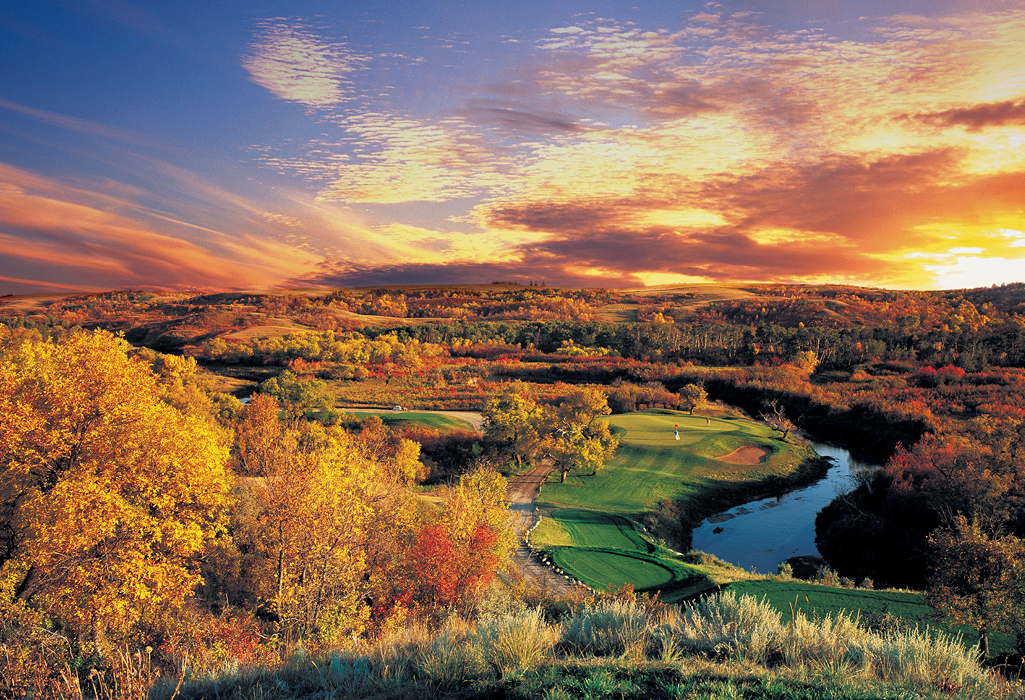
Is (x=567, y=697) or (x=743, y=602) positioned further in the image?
(x=743, y=602)

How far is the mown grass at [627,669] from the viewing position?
6.90m

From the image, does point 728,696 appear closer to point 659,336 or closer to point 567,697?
point 567,697

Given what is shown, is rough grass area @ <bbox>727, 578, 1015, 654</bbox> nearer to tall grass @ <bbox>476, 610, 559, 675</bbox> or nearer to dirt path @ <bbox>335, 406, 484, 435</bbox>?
tall grass @ <bbox>476, 610, 559, 675</bbox>

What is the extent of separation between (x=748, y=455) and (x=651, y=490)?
14678 millimetres

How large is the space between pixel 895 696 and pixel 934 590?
9.90 meters

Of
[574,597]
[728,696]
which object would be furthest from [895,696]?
[574,597]

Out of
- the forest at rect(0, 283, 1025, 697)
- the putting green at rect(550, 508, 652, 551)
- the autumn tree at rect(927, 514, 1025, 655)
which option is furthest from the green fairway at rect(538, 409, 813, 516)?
the autumn tree at rect(927, 514, 1025, 655)

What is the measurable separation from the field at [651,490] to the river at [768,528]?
1.69 m

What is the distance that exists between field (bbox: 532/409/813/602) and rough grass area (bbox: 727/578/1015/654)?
2564 millimetres

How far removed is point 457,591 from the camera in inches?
741

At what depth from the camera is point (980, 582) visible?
13641mm

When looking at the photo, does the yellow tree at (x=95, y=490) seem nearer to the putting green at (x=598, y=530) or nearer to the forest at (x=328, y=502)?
the forest at (x=328, y=502)

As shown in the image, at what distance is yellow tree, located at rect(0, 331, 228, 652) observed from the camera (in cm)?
1413

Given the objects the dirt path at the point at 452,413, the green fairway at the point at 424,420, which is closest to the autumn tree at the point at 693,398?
the dirt path at the point at 452,413
